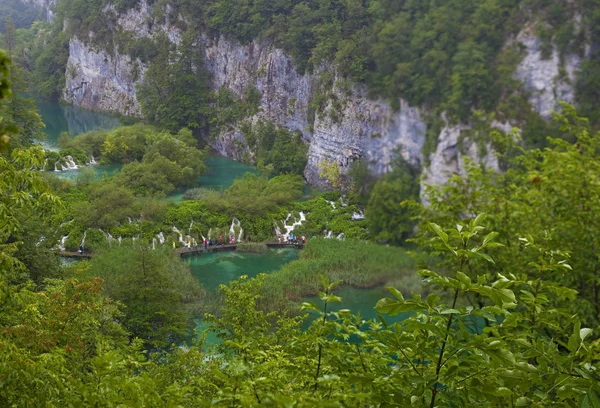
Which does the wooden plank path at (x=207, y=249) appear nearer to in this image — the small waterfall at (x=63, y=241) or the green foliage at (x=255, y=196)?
the small waterfall at (x=63, y=241)

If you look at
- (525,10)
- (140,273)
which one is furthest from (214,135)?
(140,273)

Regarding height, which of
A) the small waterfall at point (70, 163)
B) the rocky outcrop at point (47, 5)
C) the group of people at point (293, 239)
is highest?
the rocky outcrop at point (47, 5)

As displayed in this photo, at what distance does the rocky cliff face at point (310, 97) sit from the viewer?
2277cm

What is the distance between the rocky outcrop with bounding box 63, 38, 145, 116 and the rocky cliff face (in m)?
0.09

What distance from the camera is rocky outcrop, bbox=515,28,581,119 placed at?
22125 mm

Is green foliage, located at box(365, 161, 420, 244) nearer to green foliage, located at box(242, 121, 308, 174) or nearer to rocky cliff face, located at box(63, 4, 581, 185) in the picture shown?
rocky cliff face, located at box(63, 4, 581, 185)

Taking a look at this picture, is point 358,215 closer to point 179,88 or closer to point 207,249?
point 207,249

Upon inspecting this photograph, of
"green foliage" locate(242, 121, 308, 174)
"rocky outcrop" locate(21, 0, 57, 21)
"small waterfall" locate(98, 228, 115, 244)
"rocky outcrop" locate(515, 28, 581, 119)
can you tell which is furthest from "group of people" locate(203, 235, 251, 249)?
"rocky outcrop" locate(21, 0, 57, 21)

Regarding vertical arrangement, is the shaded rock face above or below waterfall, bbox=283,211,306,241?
above

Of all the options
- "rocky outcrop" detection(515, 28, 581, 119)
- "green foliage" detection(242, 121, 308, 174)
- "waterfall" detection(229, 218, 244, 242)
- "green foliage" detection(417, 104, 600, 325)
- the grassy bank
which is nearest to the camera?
"green foliage" detection(417, 104, 600, 325)

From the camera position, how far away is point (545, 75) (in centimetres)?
2264

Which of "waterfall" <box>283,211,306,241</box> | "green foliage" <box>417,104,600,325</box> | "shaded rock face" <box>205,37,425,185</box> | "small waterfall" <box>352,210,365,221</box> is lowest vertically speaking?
"waterfall" <box>283,211,306,241</box>

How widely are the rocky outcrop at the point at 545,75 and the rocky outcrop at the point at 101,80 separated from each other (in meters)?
34.2

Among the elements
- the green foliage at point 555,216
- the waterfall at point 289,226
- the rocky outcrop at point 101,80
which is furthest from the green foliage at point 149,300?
the rocky outcrop at point 101,80
